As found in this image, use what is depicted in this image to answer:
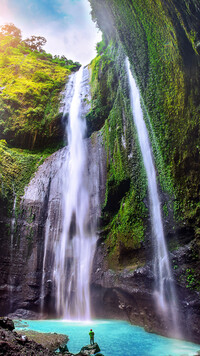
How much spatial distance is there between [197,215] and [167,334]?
380 cm

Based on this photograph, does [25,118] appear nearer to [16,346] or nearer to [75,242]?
[75,242]

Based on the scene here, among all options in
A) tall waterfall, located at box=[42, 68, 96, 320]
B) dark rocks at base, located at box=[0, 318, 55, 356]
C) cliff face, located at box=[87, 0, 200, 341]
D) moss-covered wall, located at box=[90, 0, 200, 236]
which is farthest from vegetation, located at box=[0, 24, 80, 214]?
dark rocks at base, located at box=[0, 318, 55, 356]

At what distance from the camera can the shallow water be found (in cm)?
551

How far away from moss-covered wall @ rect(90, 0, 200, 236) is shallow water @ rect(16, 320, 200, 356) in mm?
3314

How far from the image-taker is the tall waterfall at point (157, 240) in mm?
7297

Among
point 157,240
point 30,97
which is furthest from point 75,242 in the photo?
point 30,97

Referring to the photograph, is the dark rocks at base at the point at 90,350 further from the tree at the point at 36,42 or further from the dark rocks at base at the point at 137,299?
the tree at the point at 36,42

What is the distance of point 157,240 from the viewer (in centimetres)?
855

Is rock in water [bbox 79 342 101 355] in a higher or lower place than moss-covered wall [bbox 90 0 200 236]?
lower

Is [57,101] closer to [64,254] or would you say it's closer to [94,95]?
[94,95]

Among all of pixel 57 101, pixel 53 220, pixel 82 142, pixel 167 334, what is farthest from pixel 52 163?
pixel 167 334

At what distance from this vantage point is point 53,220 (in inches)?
474

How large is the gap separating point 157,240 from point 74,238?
454 centimetres

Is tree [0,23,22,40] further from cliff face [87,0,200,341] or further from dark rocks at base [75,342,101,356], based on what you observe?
dark rocks at base [75,342,101,356]
